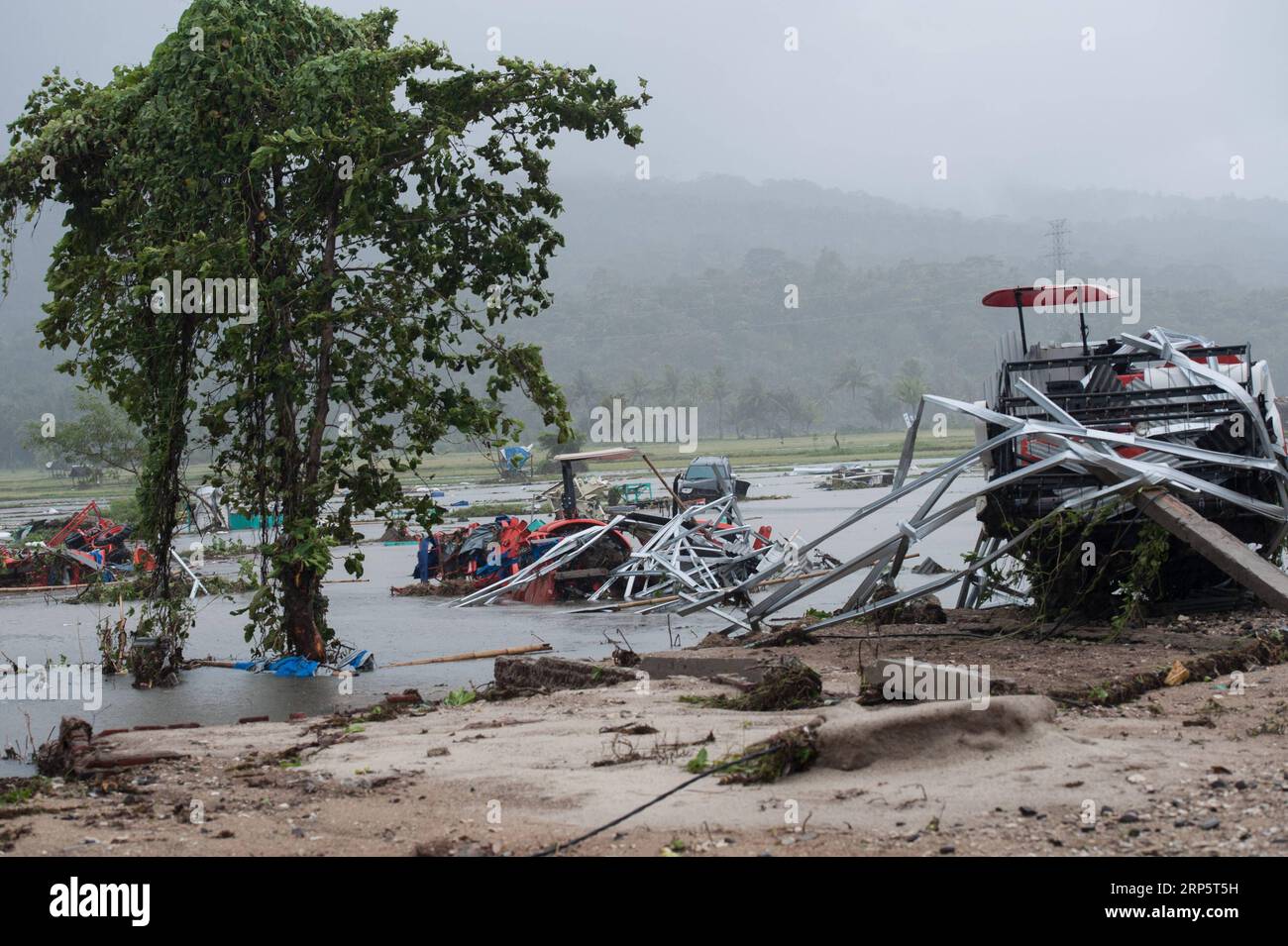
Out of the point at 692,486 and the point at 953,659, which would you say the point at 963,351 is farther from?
the point at 953,659

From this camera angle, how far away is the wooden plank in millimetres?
10453

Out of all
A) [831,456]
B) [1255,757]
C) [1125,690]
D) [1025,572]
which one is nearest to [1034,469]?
[1025,572]

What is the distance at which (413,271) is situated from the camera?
15078 mm

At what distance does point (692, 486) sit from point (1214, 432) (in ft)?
93.6

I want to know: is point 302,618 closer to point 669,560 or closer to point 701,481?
point 669,560

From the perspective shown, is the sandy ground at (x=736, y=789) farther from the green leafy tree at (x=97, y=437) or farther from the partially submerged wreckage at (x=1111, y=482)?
the green leafy tree at (x=97, y=437)

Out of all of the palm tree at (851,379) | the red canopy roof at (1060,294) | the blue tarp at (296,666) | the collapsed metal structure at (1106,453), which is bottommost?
the blue tarp at (296,666)

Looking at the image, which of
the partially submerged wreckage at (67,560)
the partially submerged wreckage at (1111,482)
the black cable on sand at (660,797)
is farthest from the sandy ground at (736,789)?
the partially submerged wreckage at (67,560)

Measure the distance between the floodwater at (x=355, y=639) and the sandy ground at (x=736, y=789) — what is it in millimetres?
3620

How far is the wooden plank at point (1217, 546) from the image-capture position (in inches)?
412

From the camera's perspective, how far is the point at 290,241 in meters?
14.6

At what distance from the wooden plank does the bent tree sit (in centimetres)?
645

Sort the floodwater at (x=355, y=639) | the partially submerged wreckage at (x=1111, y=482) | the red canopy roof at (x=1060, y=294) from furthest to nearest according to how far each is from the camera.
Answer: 1. the red canopy roof at (x=1060, y=294)
2. the floodwater at (x=355, y=639)
3. the partially submerged wreckage at (x=1111, y=482)

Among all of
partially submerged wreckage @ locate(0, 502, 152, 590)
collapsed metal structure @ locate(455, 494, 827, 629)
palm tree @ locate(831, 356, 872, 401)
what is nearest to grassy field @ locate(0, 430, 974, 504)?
palm tree @ locate(831, 356, 872, 401)
